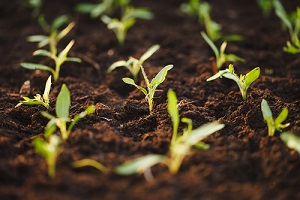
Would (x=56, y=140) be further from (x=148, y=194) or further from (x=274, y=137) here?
(x=274, y=137)

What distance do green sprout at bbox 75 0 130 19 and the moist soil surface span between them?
0.27ft

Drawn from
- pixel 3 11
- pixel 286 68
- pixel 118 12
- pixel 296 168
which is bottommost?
pixel 296 168

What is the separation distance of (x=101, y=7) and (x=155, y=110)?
1314 millimetres

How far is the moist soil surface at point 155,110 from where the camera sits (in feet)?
5.20

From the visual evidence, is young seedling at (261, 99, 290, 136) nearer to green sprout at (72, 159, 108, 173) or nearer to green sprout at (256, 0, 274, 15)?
green sprout at (72, 159, 108, 173)

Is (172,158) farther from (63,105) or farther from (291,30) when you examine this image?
(291,30)

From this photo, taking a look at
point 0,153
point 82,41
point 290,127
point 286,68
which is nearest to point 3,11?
point 82,41

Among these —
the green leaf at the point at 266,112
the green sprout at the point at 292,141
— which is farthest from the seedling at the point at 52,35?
the green sprout at the point at 292,141

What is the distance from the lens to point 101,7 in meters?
3.11

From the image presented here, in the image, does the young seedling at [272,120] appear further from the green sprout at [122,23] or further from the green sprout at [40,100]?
the green sprout at [122,23]

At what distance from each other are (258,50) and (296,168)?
1.36 meters

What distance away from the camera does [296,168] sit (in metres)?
1.69

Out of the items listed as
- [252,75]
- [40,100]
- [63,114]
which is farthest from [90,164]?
[252,75]

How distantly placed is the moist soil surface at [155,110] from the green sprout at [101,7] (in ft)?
0.27
